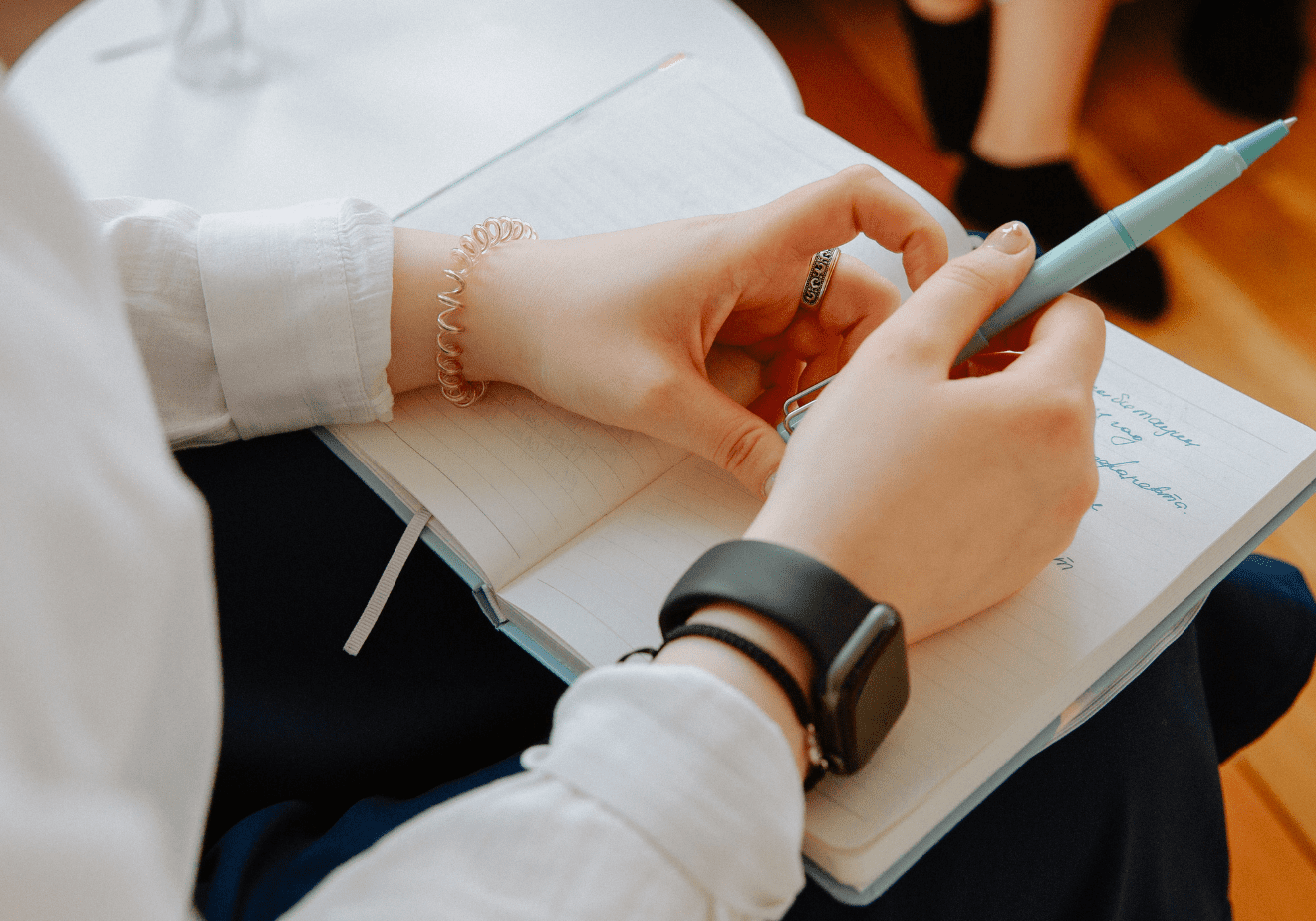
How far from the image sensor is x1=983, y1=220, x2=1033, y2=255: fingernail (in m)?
0.51

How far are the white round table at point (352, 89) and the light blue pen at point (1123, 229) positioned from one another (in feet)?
1.23

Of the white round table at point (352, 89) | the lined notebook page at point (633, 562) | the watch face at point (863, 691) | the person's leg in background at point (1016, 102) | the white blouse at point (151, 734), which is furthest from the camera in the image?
the person's leg in background at point (1016, 102)

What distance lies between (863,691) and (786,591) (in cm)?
5

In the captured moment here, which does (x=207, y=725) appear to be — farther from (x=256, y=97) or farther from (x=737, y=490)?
(x=256, y=97)

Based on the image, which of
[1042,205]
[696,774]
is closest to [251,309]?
[696,774]

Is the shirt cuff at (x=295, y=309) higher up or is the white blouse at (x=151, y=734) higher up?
the white blouse at (x=151, y=734)

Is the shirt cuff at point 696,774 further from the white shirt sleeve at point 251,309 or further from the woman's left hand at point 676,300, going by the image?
the white shirt sleeve at point 251,309

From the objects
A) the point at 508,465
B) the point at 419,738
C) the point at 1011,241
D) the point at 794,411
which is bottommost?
the point at 419,738

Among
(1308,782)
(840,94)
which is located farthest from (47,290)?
(840,94)

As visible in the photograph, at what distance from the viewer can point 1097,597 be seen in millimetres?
481

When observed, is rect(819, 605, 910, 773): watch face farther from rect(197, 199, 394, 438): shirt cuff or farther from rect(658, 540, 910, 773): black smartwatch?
rect(197, 199, 394, 438): shirt cuff

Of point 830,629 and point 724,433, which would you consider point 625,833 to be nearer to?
point 830,629

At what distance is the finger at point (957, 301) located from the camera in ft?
1.51

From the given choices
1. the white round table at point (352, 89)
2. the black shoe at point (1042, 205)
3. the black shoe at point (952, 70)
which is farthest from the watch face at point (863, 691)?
the black shoe at point (952, 70)
